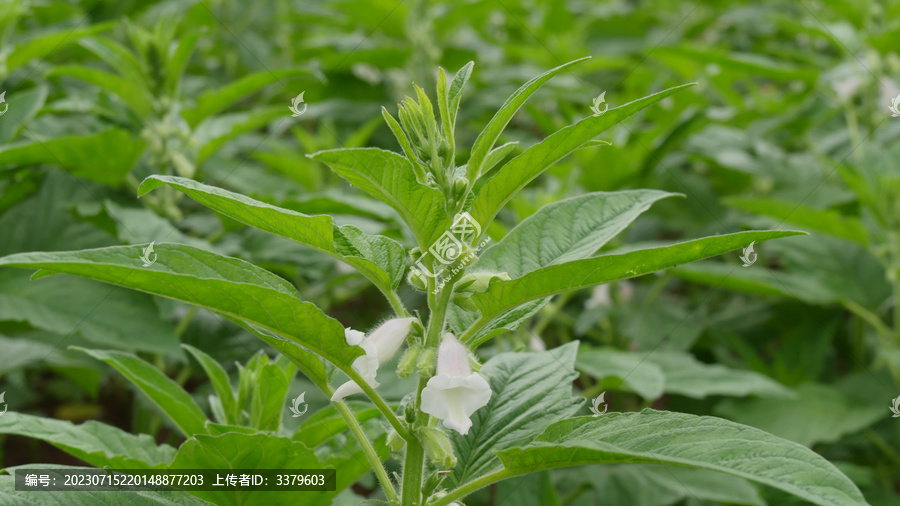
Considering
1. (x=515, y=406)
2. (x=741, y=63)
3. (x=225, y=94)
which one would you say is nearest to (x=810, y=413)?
(x=741, y=63)

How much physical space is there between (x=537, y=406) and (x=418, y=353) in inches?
11.0

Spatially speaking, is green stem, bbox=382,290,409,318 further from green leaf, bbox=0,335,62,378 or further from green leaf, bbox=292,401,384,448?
green leaf, bbox=0,335,62,378

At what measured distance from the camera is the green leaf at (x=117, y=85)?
204cm

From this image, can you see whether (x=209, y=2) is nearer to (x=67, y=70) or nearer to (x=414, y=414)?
(x=67, y=70)

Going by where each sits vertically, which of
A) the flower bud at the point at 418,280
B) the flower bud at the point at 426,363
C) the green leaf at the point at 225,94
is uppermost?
the green leaf at the point at 225,94

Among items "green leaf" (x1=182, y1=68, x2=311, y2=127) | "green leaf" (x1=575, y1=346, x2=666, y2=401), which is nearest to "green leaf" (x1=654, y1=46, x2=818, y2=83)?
"green leaf" (x1=575, y1=346, x2=666, y2=401)

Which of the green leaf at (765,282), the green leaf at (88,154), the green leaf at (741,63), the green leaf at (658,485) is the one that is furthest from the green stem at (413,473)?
the green leaf at (741,63)

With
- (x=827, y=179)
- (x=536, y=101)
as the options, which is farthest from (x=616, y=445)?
(x=536, y=101)

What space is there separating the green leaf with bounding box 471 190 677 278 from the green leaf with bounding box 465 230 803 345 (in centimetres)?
19

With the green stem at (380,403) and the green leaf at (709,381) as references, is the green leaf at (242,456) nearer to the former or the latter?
the green stem at (380,403)

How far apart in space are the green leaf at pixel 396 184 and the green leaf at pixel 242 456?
0.35 meters

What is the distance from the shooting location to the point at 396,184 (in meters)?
0.96

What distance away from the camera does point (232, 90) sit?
2.16m

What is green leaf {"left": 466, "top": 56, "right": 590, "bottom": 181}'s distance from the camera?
98cm
